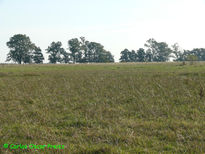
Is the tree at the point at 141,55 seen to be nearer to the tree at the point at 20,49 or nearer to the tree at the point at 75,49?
the tree at the point at 75,49

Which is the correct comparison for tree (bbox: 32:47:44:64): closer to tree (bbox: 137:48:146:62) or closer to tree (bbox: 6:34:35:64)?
tree (bbox: 6:34:35:64)

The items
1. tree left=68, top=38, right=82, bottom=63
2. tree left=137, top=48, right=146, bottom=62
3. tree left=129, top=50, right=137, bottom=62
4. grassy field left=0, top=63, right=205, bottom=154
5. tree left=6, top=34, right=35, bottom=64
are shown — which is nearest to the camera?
grassy field left=0, top=63, right=205, bottom=154

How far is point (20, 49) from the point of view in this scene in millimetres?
117312

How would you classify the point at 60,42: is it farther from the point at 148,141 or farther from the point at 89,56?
the point at 148,141

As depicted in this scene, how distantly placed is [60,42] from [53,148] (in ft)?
432

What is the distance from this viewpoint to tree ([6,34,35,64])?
116812 millimetres

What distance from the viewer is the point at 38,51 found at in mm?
121000

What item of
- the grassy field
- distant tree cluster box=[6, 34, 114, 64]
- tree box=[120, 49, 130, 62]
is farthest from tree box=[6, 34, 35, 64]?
the grassy field

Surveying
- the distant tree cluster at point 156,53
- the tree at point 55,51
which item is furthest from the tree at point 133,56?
the tree at point 55,51

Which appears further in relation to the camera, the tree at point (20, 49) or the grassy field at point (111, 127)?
the tree at point (20, 49)

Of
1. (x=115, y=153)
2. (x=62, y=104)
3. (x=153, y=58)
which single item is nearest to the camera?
(x=115, y=153)

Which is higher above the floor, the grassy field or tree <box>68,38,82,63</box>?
tree <box>68,38,82,63</box>

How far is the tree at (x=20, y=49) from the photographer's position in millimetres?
116812

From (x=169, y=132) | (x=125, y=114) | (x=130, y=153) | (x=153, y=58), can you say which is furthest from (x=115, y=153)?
(x=153, y=58)
